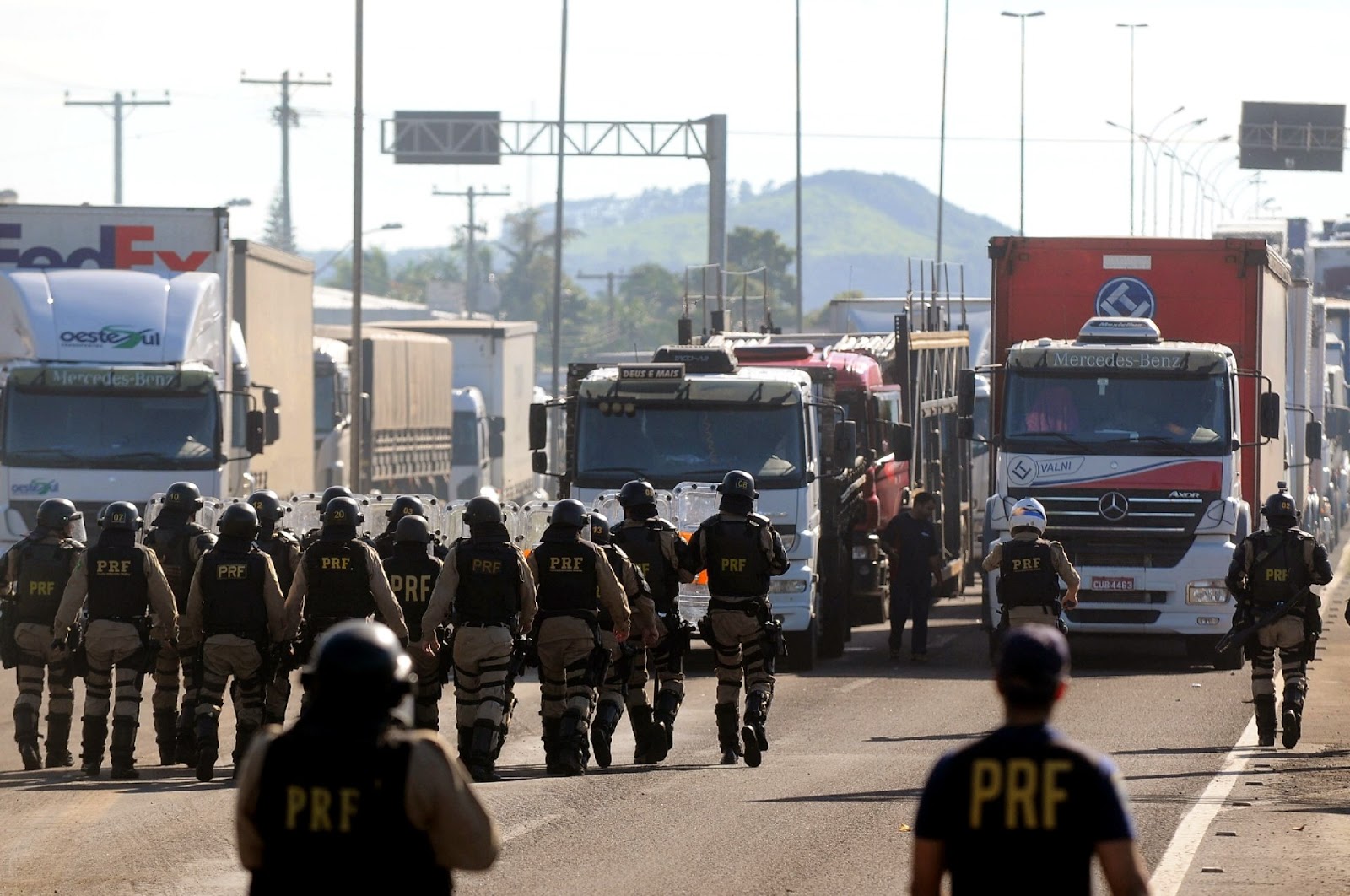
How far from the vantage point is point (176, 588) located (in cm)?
1473

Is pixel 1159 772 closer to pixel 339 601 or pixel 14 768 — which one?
pixel 339 601

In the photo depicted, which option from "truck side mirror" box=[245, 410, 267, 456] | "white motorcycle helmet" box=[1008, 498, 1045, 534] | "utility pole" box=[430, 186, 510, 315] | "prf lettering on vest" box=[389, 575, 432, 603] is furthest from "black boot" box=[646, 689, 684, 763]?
"utility pole" box=[430, 186, 510, 315]

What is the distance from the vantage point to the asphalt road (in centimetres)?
941

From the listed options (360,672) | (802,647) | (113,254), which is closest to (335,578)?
(802,647)

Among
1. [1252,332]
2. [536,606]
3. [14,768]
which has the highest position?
[1252,332]

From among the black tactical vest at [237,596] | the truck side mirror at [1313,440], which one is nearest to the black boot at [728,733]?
the black tactical vest at [237,596]

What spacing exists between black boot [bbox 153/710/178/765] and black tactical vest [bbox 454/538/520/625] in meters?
2.87

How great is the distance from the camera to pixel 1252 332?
2127 centimetres

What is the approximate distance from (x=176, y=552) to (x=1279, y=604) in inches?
282

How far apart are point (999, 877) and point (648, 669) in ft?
30.4

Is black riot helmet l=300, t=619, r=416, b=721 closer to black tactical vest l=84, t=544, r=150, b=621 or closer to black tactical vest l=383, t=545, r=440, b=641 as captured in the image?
black tactical vest l=383, t=545, r=440, b=641

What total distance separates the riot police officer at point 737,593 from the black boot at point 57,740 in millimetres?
4159

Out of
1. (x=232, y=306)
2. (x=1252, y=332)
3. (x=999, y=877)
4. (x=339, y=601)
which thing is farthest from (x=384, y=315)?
(x=999, y=877)

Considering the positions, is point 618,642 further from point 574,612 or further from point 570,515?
point 570,515
